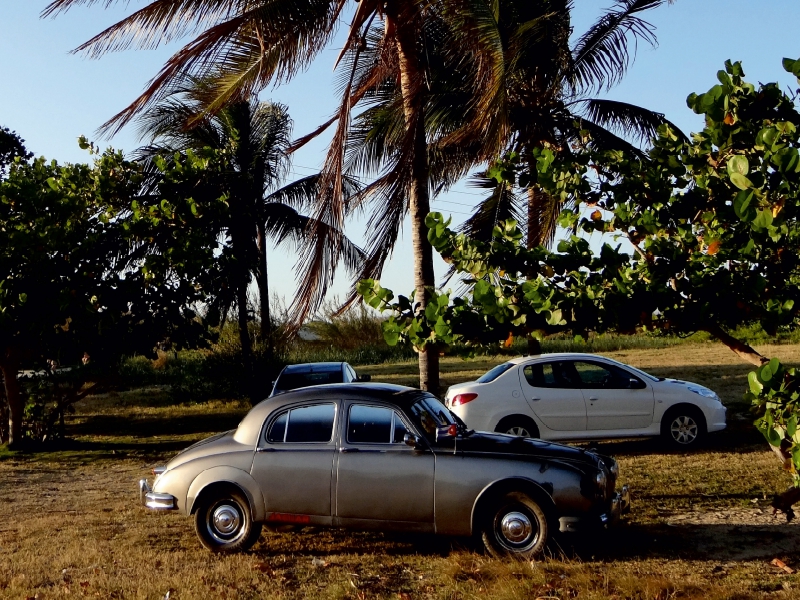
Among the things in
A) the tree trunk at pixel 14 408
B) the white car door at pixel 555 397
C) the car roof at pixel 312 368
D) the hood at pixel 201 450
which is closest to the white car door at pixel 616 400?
the white car door at pixel 555 397

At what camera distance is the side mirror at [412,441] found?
27.1 ft

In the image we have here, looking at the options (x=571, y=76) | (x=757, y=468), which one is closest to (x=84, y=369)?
(x=571, y=76)

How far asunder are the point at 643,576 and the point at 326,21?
8324mm

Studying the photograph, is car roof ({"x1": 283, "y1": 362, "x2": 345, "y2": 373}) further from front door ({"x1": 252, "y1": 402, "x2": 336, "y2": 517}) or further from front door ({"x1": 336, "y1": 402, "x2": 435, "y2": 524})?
front door ({"x1": 336, "y1": 402, "x2": 435, "y2": 524})

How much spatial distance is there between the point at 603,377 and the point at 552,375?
82cm

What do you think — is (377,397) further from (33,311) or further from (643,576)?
(33,311)

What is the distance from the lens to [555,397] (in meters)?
14.2

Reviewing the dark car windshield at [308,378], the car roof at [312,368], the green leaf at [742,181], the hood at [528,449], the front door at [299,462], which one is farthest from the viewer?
the car roof at [312,368]

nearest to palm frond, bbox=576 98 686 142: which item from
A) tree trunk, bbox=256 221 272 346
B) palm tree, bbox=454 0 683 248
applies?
palm tree, bbox=454 0 683 248

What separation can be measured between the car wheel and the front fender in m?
2.09

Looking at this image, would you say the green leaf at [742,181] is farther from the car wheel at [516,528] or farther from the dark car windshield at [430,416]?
the dark car windshield at [430,416]

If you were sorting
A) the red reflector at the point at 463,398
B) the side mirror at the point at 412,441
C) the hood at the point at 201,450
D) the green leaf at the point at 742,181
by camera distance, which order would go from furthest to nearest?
1. the red reflector at the point at 463,398
2. the hood at the point at 201,450
3. the side mirror at the point at 412,441
4. the green leaf at the point at 742,181

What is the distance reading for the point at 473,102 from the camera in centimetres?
1348

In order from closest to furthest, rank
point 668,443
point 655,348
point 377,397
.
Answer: point 377,397, point 668,443, point 655,348
